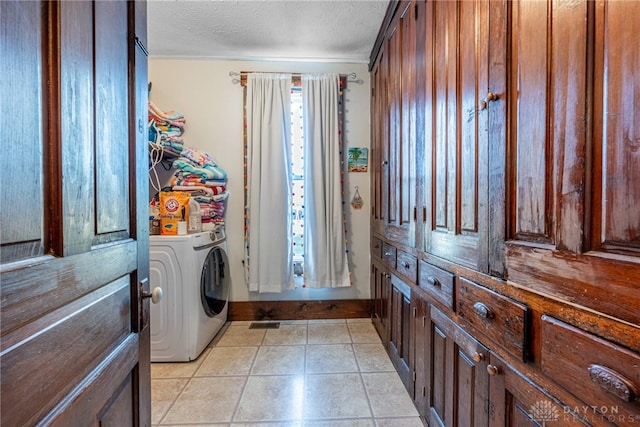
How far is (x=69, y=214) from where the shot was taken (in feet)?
1.81

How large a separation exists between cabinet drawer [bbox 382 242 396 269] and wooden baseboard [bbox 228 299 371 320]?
2.93ft

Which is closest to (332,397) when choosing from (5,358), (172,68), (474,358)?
(474,358)

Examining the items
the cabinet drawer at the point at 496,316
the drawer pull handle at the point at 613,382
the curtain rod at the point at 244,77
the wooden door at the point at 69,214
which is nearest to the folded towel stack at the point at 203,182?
the curtain rod at the point at 244,77

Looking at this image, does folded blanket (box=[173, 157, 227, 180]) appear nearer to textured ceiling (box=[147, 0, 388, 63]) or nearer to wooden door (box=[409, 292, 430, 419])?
textured ceiling (box=[147, 0, 388, 63])

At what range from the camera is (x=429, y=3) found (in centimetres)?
137

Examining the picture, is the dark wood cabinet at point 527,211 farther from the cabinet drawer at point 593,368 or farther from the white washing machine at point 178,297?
the white washing machine at point 178,297

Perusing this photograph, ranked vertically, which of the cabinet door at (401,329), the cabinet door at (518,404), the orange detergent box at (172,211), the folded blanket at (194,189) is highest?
the folded blanket at (194,189)

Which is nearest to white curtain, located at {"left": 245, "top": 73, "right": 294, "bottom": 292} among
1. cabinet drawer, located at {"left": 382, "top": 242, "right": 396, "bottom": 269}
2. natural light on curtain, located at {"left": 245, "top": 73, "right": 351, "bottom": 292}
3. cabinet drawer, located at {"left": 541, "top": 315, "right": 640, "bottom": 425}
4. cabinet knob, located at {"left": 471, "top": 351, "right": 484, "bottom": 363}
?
natural light on curtain, located at {"left": 245, "top": 73, "right": 351, "bottom": 292}

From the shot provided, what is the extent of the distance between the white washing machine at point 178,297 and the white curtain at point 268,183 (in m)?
0.58

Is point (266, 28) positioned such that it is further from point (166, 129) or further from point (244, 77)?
point (166, 129)

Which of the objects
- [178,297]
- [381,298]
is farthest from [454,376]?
[178,297]

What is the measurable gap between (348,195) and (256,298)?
135 cm

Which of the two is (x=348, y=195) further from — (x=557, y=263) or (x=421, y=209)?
(x=557, y=263)

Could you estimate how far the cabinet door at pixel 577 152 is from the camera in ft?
1.69
